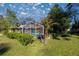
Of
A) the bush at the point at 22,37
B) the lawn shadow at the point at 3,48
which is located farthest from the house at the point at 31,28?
the lawn shadow at the point at 3,48

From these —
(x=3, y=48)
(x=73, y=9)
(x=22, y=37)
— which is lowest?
(x=3, y=48)

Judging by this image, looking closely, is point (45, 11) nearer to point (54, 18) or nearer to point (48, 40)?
point (54, 18)

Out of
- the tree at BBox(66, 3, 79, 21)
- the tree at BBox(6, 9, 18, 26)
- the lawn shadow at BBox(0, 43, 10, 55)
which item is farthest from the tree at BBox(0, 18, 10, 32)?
the tree at BBox(66, 3, 79, 21)

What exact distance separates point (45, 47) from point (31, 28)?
0.23 m

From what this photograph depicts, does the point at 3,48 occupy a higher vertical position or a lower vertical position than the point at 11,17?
lower

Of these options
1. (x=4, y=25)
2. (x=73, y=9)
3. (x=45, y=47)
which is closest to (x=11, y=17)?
(x=4, y=25)

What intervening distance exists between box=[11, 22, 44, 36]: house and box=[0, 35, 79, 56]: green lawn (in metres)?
0.10

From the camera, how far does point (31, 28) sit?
7.18 feet

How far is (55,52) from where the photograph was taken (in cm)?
218

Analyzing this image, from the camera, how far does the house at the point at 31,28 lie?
7.17ft

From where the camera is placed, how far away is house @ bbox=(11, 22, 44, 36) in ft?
7.17

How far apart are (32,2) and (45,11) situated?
0.51 ft

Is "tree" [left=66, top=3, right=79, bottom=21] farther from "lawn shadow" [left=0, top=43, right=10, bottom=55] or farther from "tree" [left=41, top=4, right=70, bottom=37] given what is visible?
"lawn shadow" [left=0, top=43, right=10, bottom=55]

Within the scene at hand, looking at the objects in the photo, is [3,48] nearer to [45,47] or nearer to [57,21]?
[45,47]
